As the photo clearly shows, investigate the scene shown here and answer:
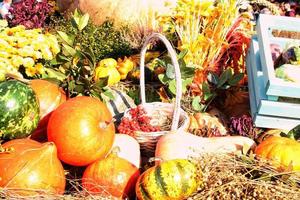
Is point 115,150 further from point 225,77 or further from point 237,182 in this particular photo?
point 225,77

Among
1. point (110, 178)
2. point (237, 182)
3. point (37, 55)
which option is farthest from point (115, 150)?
point (37, 55)

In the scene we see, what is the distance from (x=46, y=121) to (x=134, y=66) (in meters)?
1.40

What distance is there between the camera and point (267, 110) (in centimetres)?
350

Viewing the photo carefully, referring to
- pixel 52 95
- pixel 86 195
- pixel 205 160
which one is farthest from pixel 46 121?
pixel 205 160

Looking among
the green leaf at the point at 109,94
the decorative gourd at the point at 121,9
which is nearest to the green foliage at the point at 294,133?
the green leaf at the point at 109,94

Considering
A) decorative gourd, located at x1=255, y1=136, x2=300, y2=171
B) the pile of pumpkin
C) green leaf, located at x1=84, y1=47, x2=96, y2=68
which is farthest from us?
green leaf, located at x1=84, y1=47, x2=96, y2=68

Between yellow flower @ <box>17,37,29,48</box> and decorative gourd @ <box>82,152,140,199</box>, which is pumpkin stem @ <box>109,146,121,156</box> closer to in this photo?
decorative gourd @ <box>82,152,140,199</box>

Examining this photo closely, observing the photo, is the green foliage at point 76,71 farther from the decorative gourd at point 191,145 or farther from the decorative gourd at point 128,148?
the decorative gourd at point 191,145

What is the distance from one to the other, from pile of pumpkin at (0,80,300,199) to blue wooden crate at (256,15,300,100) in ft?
1.28

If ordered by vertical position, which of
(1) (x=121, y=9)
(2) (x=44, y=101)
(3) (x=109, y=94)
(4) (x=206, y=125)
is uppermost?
(1) (x=121, y=9)

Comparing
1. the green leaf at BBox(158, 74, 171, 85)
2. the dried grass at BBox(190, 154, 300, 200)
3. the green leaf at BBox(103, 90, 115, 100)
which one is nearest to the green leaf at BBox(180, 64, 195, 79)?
the green leaf at BBox(158, 74, 171, 85)

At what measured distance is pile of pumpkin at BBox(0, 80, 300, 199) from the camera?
107 inches

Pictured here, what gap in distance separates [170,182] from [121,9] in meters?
3.13

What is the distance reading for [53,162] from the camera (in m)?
2.89
